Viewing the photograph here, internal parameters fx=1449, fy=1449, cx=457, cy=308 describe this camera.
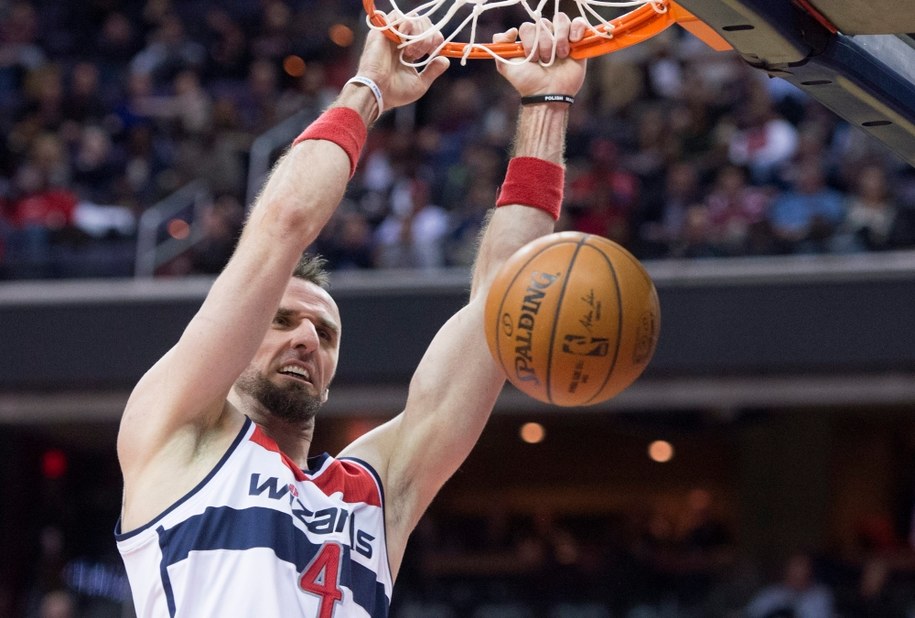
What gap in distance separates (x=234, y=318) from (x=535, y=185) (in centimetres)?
109

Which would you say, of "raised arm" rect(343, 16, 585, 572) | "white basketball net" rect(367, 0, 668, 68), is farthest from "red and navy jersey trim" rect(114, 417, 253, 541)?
"white basketball net" rect(367, 0, 668, 68)

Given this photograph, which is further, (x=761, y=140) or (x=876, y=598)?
(x=761, y=140)

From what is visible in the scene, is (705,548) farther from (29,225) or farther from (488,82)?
(29,225)

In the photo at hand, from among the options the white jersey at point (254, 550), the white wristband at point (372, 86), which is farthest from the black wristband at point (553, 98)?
the white jersey at point (254, 550)

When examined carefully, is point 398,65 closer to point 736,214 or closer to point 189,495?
point 189,495

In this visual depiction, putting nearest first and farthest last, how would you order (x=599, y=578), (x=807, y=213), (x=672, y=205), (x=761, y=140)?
(x=807, y=213) < (x=599, y=578) < (x=672, y=205) < (x=761, y=140)

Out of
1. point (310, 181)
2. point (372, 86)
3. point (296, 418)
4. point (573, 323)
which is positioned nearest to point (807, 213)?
point (372, 86)

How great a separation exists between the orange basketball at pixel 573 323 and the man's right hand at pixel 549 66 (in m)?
0.73

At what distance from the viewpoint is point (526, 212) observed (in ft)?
13.7

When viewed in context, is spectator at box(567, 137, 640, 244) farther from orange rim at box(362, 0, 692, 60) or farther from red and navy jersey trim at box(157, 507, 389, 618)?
red and navy jersey trim at box(157, 507, 389, 618)

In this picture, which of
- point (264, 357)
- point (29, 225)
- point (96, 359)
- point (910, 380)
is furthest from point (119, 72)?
point (264, 357)

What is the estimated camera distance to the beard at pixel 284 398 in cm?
395

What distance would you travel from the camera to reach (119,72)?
15797 millimetres

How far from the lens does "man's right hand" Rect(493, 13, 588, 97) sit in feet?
13.9
